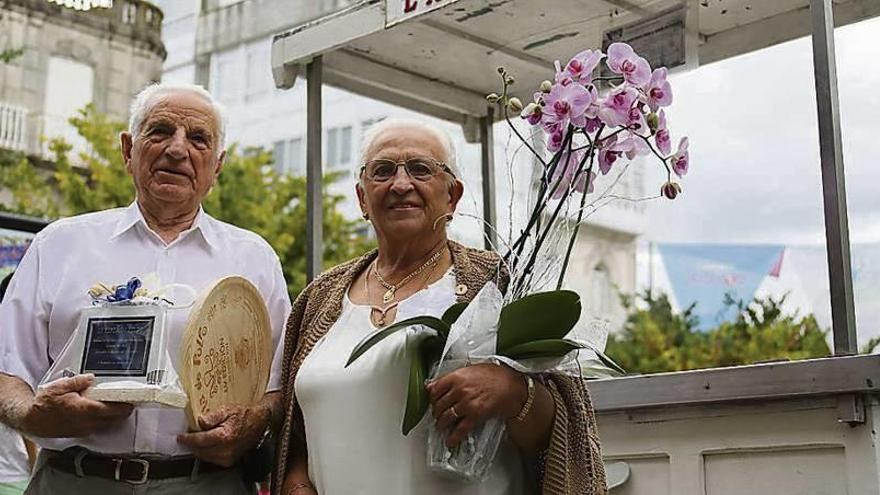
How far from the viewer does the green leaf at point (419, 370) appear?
2252 mm

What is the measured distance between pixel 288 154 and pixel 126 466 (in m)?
20.2

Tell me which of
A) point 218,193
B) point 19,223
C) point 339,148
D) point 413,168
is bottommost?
point 413,168

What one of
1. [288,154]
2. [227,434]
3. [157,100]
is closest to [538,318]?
[227,434]

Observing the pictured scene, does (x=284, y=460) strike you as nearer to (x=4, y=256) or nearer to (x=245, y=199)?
(x=4, y=256)

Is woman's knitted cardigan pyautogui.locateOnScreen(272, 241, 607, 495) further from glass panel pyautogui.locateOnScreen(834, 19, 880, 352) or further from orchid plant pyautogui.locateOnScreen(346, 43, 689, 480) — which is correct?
glass panel pyautogui.locateOnScreen(834, 19, 880, 352)

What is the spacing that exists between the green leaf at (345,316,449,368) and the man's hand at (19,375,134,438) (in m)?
0.55

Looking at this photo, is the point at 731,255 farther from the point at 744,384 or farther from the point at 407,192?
the point at 407,192

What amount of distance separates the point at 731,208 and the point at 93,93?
9978mm

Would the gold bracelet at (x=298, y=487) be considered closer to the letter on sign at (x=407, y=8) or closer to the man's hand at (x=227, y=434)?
the man's hand at (x=227, y=434)

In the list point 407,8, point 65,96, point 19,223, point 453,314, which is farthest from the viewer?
point 65,96

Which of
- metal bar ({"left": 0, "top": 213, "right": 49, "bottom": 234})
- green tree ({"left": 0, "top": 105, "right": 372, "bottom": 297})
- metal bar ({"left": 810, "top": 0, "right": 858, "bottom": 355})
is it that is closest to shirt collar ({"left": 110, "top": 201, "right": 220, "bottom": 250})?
metal bar ({"left": 810, "top": 0, "right": 858, "bottom": 355})

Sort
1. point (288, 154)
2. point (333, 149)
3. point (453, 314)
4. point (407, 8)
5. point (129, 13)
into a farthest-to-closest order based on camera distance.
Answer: point (288, 154)
point (333, 149)
point (129, 13)
point (407, 8)
point (453, 314)

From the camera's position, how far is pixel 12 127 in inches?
600

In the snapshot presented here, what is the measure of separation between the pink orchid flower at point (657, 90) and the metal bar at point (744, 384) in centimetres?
83
